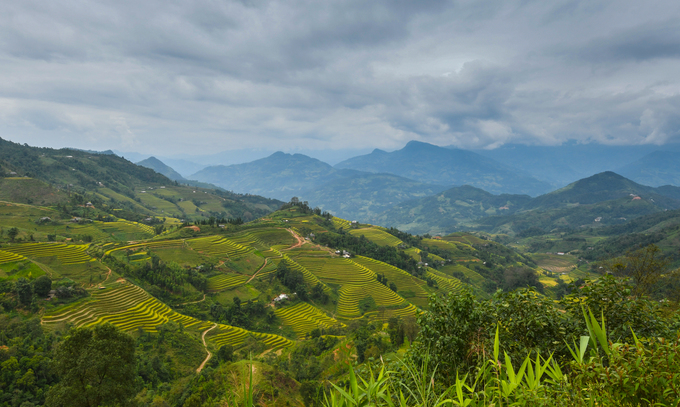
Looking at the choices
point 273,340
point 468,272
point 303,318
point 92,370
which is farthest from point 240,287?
point 468,272

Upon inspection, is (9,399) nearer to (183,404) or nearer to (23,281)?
(183,404)

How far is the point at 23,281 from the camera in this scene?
1394 inches

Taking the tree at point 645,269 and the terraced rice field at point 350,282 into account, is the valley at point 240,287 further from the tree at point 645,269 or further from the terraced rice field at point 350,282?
the tree at point 645,269

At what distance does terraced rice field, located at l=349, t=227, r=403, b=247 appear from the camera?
379 feet

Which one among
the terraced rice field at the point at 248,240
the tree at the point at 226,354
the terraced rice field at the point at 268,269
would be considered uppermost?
the terraced rice field at the point at 248,240

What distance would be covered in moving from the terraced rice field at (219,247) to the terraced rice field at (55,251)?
20.0 m

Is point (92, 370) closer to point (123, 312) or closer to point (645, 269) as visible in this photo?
point (123, 312)

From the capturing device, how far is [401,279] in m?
79.1

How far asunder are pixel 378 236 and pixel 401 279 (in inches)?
1730

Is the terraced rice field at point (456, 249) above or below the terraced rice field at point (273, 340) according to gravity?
above

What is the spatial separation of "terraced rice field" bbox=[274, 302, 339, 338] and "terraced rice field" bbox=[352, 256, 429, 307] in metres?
24.4

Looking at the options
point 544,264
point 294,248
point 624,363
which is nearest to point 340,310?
point 294,248

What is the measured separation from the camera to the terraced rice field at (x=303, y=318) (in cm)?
A: 5239

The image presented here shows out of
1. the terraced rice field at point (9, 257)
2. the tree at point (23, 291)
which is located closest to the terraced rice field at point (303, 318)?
the tree at point (23, 291)
